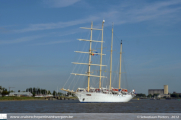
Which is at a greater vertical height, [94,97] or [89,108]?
[89,108]

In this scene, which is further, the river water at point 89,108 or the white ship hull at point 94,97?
the white ship hull at point 94,97

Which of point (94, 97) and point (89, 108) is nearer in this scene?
point (89, 108)

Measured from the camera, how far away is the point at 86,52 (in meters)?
99.8

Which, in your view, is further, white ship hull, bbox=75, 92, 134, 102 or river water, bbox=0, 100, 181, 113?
white ship hull, bbox=75, 92, 134, 102

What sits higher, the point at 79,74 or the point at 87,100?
the point at 79,74

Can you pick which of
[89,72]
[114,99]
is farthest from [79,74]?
[114,99]

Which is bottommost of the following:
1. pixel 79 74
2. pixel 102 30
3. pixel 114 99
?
pixel 114 99
